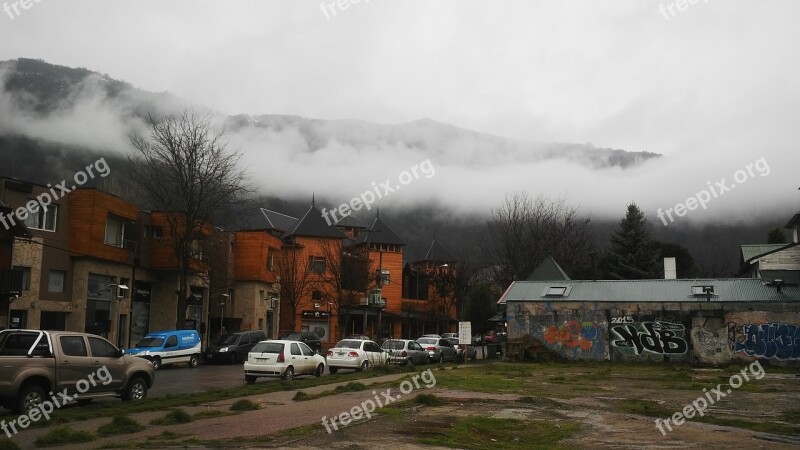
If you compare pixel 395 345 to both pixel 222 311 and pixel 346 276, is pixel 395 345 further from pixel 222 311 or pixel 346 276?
pixel 346 276

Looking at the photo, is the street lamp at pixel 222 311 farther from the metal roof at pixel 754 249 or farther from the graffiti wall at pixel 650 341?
the metal roof at pixel 754 249

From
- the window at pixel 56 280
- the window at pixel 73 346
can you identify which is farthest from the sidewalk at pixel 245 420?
the window at pixel 56 280

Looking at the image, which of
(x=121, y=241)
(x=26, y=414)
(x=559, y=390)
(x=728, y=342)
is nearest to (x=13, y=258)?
(x=121, y=241)

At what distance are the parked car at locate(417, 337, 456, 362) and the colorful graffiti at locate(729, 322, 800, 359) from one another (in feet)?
52.2

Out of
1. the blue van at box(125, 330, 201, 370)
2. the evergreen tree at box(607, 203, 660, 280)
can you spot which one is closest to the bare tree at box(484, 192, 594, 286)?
the evergreen tree at box(607, 203, 660, 280)

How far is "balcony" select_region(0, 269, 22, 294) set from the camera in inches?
1125

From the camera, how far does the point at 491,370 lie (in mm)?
30188

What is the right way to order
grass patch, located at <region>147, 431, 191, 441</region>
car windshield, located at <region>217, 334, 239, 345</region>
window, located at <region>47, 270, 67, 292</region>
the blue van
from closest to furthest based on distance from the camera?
grass patch, located at <region>147, 431, 191, 441</region> < the blue van < window, located at <region>47, 270, 67, 292</region> < car windshield, located at <region>217, 334, 239, 345</region>

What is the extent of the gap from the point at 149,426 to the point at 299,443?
12.3ft

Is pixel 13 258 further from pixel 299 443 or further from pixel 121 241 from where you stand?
pixel 299 443

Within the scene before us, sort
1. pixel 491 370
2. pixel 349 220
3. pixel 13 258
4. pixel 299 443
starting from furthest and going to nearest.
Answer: pixel 349 220 < pixel 13 258 < pixel 491 370 < pixel 299 443

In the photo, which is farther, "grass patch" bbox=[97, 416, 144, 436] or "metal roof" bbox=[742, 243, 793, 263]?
"metal roof" bbox=[742, 243, 793, 263]

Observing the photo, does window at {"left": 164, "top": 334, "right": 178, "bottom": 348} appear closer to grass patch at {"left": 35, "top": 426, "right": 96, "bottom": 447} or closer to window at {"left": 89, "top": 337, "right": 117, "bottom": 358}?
window at {"left": 89, "top": 337, "right": 117, "bottom": 358}

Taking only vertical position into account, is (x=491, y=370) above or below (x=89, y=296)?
below
